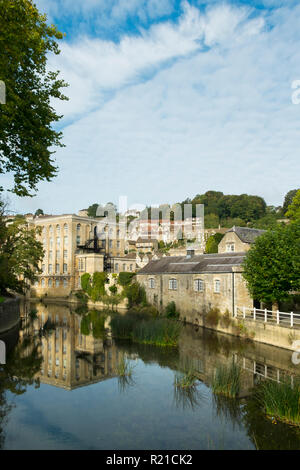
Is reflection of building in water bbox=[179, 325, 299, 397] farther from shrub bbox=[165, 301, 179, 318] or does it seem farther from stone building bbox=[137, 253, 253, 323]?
shrub bbox=[165, 301, 179, 318]

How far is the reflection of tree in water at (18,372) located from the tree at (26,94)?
777 centimetres

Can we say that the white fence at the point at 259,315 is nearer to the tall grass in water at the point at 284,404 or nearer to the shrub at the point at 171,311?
the shrub at the point at 171,311

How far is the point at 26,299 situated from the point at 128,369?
43473 mm

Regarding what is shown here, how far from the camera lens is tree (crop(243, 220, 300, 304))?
19297 millimetres

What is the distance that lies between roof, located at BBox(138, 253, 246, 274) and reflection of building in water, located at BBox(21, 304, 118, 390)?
9800 millimetres

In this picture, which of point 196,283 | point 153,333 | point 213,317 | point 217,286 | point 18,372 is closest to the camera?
point 18,372

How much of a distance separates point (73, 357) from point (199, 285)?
42.1 feet

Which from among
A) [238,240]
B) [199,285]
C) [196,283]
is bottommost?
[199,285]

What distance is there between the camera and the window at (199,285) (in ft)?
87.4

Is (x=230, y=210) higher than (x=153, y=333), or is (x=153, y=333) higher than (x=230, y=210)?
(x=230, y=210)

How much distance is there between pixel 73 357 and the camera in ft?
56.0

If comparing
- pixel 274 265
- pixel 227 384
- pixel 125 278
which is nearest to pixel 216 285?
pixel 274 265

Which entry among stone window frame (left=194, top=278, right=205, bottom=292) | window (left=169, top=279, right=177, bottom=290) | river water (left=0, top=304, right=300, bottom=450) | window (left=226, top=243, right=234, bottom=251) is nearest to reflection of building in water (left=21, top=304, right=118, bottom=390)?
river water (left=0, top=304, right=300, bottom=450)

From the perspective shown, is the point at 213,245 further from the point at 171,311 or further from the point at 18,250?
the point at 18,250
